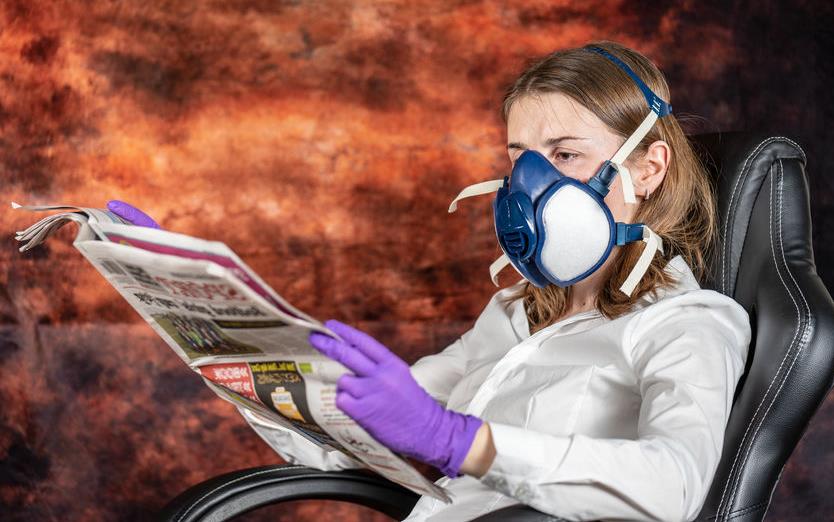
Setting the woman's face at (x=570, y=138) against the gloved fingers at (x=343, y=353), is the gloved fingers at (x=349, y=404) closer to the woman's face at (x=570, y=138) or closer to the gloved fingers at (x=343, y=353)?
the gloved fingers at (x=343, y=353)

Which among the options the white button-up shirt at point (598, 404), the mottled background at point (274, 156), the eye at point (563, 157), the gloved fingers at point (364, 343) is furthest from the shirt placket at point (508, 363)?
the mottled background at point (274, 156)

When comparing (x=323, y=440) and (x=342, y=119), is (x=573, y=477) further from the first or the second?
(x=342, y=119)

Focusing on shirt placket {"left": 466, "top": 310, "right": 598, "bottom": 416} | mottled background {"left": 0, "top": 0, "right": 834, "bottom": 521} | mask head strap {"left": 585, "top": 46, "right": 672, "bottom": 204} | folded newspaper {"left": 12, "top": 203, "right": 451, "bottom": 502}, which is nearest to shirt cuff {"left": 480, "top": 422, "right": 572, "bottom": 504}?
folded newspaper {"left": 12, "top": 203, "right": 451, "bottom": 502}

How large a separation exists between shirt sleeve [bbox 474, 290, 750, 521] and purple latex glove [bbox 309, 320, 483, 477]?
6 cm

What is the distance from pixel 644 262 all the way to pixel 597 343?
0.50 ft

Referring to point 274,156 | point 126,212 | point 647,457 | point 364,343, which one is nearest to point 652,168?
point 647,457

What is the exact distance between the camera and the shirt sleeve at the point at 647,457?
105 centimetres

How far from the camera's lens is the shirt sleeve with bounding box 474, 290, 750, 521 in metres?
1.05

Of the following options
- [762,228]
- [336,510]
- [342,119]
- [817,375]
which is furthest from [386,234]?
[817,375]

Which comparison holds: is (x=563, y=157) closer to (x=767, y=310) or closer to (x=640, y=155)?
(x=640, y=155)

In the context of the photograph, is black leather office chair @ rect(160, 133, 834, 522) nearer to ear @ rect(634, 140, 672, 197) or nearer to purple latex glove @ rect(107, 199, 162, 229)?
ear @ rect(634, 140, 672, 197)

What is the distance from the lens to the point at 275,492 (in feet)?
4.99

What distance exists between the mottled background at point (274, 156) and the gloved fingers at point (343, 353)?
1606mm

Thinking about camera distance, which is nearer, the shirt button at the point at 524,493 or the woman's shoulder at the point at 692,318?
the shirt button at the point at 524,493
